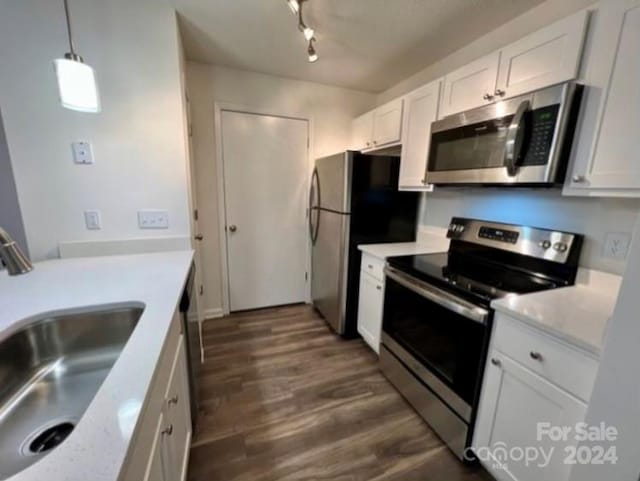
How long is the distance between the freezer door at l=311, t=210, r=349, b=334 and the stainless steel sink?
5.22ft

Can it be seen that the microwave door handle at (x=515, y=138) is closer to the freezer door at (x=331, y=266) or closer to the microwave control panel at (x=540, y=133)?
the microwave control panel at (x=540, y=133)

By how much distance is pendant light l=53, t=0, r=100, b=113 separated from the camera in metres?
1.10

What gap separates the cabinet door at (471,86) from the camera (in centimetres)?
150

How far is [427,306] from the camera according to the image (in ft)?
5.07

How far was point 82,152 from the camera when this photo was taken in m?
1.65

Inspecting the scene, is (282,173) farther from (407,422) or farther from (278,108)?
(407,422)

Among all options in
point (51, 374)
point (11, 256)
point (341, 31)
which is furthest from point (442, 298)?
point (11, 256)

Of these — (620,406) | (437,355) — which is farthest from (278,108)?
(620,406)

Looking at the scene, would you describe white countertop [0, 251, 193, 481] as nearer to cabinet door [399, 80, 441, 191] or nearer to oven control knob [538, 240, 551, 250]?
cabinet door [399, 80, 441, 191]

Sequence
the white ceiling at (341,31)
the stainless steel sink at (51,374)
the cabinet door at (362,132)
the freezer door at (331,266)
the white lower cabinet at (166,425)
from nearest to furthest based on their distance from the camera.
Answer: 1. the white lower cabinet at (166,425)
2. the stainless steel sink at (51,374)
3. the white ceiling at (341,31)
4. the freezer door at (331,266)
5. the cabinet door at (362,132)

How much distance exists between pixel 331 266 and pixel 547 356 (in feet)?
5.64

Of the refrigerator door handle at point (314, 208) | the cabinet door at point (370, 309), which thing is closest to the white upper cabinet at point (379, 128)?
the refrigerator door handle at point (314, 208)

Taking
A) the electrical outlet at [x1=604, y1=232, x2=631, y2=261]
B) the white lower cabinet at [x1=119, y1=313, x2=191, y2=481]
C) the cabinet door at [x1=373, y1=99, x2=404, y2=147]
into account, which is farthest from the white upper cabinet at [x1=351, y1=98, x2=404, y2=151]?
the white lower cabinet at [x1=119, y1=313, x2=191, y2=481]

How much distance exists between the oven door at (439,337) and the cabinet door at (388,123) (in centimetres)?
119
